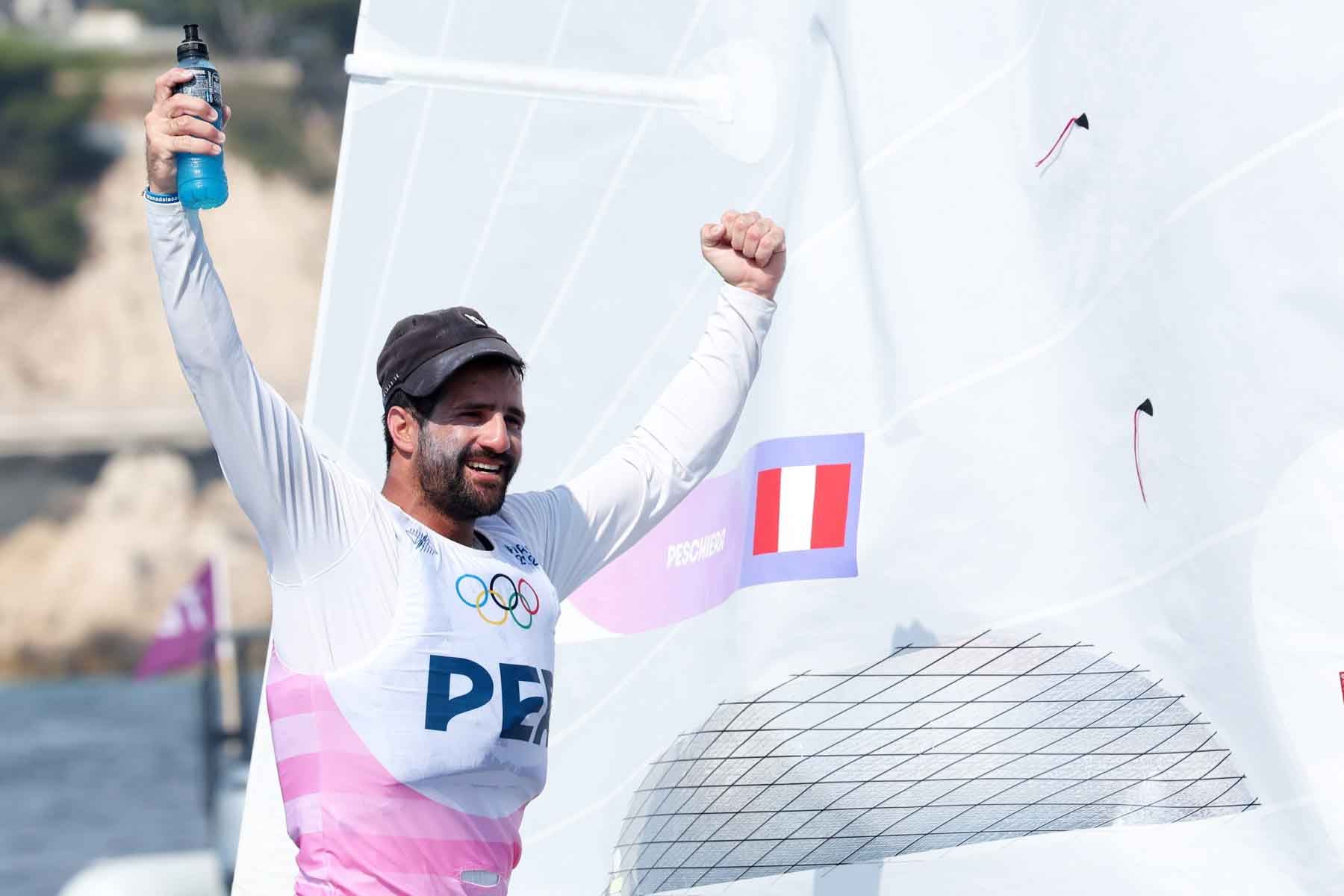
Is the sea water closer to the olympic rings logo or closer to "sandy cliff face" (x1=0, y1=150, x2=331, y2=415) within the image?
"sandy cliff face" (x1=0, y1=150, x2=331, y2=415)

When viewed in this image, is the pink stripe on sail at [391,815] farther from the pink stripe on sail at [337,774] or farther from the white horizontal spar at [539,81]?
the white horizontal spar at [539,81]

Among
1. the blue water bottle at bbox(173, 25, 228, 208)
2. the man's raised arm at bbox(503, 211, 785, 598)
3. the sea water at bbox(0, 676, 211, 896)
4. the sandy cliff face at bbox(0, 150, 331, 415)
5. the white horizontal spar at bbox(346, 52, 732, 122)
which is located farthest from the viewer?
the sandy cliff face at bbox(0, 150, 331, 415)

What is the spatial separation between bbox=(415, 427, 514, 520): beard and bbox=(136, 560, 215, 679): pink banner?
4.65 meters

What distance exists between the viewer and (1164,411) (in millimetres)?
1726

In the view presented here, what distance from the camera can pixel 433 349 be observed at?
1.66 m

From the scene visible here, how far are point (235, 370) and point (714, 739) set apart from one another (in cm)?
73

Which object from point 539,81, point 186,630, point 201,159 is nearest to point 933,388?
point 539,81

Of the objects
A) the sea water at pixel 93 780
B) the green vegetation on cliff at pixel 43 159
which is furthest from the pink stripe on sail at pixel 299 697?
the green vegetation on cliff at pixel 43 159

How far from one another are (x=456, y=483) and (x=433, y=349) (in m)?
0.12

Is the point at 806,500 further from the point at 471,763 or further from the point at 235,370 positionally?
the point at 235,370

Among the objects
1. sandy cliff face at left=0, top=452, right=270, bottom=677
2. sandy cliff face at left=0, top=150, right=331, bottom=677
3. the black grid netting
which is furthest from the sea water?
the black grid netting

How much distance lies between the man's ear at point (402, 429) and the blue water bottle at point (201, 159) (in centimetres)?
27

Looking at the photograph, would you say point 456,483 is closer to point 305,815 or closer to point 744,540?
point 305,815

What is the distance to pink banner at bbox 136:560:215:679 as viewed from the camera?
6.12 metres
